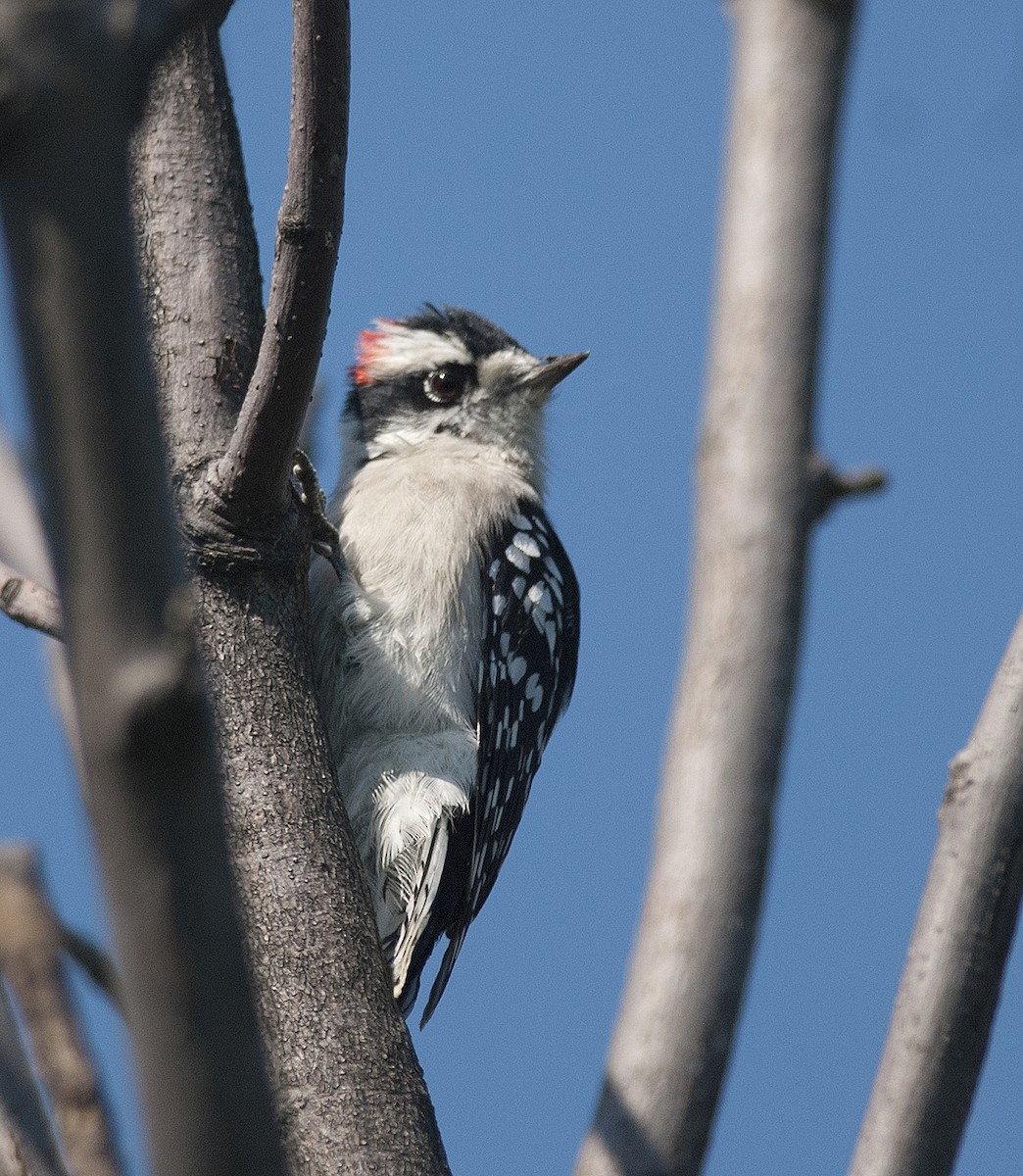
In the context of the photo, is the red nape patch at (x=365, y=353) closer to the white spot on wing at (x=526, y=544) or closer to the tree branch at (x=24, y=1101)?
the white spot on wing at (x=526, y=544)

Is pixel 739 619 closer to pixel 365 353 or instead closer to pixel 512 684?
pixel 512 684

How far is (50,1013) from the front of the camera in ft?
5.64

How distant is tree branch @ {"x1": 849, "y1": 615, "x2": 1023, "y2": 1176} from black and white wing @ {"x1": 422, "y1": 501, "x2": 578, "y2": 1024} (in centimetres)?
275

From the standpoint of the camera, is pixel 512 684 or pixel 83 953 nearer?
pixel 83 953

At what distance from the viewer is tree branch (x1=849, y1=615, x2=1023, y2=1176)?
1.53m

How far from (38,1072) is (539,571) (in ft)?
10.7

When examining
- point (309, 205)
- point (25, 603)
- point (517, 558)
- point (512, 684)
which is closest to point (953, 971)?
point (309, 205)

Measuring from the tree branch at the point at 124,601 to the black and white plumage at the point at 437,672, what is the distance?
309 centimetres

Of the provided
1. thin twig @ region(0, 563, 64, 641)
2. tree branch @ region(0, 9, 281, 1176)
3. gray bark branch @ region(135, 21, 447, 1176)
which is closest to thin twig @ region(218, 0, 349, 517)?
gray bark branch @ region(135, 21, 447, 1176)

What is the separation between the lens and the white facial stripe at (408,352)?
5.38 meters

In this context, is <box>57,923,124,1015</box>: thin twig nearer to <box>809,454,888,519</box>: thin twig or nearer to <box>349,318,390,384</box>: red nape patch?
<box>809,454,888,519</box>: thin twig

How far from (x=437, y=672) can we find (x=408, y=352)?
1.55m

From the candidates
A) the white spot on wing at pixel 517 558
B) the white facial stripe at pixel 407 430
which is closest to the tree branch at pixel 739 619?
the white spot on wing at pixel 517 558

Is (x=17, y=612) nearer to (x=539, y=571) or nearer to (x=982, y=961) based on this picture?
(x=982, y=961)
